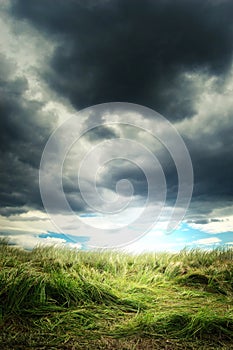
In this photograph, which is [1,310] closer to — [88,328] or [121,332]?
[88,328]

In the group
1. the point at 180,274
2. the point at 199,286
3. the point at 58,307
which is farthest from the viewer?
the point at 180,274

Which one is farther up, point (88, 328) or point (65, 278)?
point (65, 278)

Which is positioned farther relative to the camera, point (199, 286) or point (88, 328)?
point (199, 286)

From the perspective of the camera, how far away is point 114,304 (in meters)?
5.28

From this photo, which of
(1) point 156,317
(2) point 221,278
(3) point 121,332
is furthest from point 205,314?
(2) point 221,278

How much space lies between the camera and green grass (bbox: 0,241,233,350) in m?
4.09

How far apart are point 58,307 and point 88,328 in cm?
64

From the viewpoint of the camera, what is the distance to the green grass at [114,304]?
409cm

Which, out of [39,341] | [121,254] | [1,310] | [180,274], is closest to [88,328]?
[39,341]

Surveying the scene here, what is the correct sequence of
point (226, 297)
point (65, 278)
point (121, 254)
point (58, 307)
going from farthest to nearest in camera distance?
point (121, 254), point (226, 297), point (65, 278), point (58, 307)

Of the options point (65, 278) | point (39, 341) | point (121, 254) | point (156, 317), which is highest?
point (121, 254)

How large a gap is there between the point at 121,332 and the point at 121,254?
417cm

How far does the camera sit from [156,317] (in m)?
4.55

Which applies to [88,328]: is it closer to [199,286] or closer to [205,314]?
[205,314]
